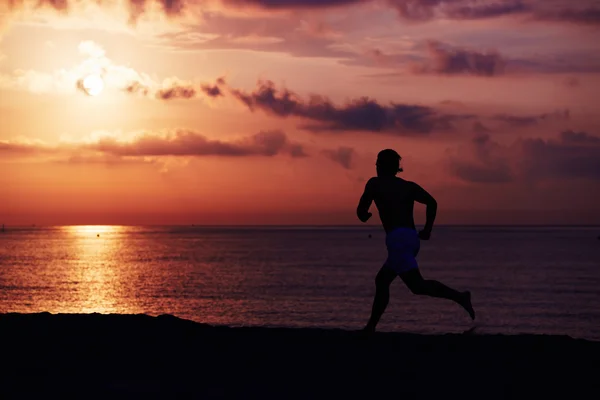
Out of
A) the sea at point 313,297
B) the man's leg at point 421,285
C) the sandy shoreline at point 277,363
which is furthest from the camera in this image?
the sea at point 313,297

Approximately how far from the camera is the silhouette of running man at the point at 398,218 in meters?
9.65

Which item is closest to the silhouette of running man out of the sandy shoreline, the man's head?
the man's head

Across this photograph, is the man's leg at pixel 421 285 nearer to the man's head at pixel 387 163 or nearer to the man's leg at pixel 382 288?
the man's leg at pixel 382 288

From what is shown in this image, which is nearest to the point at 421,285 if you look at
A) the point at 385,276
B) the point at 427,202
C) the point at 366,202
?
the point at 385,276

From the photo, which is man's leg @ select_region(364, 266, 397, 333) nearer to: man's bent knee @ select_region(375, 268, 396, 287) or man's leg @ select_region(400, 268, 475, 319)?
man's bent knee @ select_region(375, 268, 396, 287)

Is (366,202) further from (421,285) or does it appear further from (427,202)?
(421,285)

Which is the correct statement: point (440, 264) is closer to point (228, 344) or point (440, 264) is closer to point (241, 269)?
point (241, 269)

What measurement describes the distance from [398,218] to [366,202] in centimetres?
45

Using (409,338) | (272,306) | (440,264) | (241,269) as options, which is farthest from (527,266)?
(409,338)

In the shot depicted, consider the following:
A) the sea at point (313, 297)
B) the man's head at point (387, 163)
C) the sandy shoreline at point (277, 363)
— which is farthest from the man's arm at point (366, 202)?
the sea at point (313, 297)

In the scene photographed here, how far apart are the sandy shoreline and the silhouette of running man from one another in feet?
2.85

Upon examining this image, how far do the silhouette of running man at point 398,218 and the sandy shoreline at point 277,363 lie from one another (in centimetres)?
87

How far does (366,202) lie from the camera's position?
32.5ft

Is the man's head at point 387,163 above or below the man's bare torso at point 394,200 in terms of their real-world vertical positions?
above
